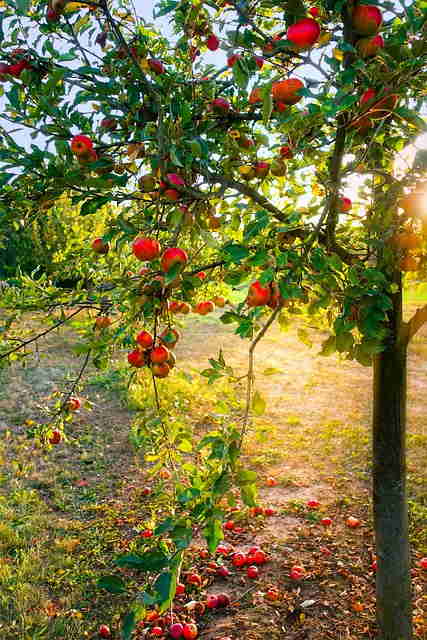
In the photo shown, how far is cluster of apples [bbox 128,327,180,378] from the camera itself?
1887 millimetres

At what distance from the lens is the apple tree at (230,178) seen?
1.31m

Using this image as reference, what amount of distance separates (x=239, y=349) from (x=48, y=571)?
22.2 ft

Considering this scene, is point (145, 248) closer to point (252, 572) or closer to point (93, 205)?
point (93, 205)

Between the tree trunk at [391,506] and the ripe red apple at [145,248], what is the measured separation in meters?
1.48

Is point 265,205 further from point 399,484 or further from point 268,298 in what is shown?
point 399,484

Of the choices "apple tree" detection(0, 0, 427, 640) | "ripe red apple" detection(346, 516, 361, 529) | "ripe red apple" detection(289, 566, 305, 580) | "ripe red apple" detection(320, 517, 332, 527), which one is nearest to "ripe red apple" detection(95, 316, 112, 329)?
"apple tree" detection(0, 0, 427, 640)

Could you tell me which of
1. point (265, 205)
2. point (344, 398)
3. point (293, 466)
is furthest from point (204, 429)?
point (265, 205)

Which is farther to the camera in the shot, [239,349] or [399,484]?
[239,349]

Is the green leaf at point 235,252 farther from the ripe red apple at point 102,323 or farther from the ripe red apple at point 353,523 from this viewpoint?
the ripe red apple at point 353,523

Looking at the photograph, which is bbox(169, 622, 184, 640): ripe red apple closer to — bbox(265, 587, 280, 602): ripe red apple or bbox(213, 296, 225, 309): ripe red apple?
bbox(265, 587, 280, 602): ripe red apple

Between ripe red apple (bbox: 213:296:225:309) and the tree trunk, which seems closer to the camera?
the tree trunk

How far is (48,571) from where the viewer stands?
3.19 m

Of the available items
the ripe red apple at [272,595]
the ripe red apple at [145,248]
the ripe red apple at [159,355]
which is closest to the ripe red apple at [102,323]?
the ripe red apple at [159,355]

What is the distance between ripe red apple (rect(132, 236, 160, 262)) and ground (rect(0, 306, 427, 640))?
1.43 ft
